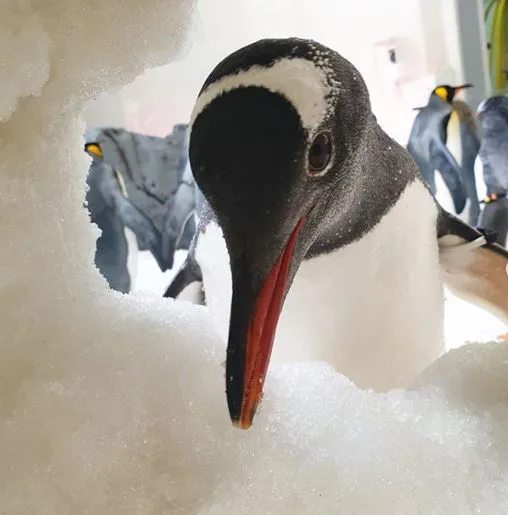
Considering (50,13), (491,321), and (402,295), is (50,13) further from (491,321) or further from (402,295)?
(491,321)

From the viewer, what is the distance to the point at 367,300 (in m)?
0.97

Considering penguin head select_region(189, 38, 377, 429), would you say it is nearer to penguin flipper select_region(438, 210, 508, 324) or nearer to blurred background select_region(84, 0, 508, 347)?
penguin flipper select_region(438, 210, 508, 324)

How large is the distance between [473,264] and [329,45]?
5.96 feet

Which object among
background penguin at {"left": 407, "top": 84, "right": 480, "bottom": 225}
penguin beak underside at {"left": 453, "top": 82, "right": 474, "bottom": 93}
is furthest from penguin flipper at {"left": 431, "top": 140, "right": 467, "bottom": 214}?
penguin beak underside at {"left": 453, "top": 82, "right": 474, "bottom": 93}

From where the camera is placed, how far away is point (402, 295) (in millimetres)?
1001

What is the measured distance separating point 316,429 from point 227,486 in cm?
9

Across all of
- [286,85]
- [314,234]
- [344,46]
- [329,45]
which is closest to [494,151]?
[344,46]

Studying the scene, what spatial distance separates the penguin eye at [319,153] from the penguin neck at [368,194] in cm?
12

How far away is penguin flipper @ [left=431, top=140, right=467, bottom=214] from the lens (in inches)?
124

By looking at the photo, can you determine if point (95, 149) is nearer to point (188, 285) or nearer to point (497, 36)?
point (497, 36)

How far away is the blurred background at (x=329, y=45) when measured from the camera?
2.80 metres

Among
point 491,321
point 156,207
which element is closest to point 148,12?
point 491,321

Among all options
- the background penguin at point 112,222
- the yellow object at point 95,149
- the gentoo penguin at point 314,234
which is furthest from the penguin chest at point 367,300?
the yellow object at point 95,149

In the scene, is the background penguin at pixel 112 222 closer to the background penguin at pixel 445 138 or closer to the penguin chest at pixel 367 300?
the background penguin at pixel 445 138
